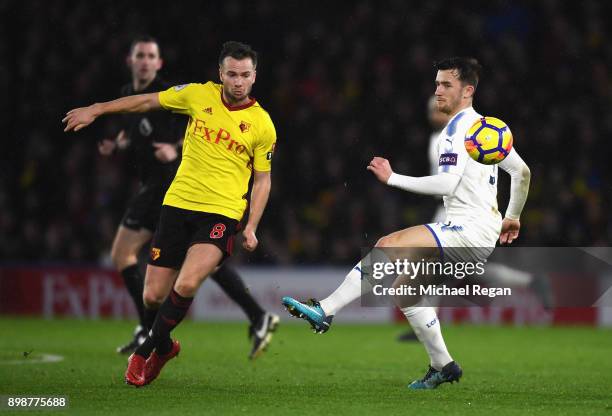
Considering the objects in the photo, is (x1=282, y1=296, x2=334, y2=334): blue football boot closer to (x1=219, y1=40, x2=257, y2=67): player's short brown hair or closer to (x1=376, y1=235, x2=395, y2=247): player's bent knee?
(x1=376, y1=235, x2=395, y2=247): player's bent knee

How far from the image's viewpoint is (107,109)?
21.8 feet

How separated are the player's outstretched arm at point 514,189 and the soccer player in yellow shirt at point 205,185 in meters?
1.60

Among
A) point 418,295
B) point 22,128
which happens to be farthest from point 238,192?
point 22,128

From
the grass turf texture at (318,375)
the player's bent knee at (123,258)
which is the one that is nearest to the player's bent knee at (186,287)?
the grass turf texture at (318,375)

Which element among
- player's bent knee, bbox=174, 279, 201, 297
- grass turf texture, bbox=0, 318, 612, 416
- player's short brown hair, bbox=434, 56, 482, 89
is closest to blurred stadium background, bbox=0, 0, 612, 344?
grass turf texture, bbox=0, 318, 612, 416

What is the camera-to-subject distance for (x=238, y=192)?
707 cm

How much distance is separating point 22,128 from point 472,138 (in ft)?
40.5

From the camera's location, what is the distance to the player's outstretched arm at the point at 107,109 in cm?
643

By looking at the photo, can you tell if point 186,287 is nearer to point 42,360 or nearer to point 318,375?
point 318,375

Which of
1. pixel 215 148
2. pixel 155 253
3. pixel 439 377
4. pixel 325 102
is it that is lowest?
pixel 439 377

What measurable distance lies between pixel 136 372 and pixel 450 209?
89.6 inches

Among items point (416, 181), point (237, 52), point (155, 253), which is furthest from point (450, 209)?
point (155, 253)

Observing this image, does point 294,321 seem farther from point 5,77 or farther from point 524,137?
point 5,77

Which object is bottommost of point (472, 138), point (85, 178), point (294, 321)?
point (294, 321)
